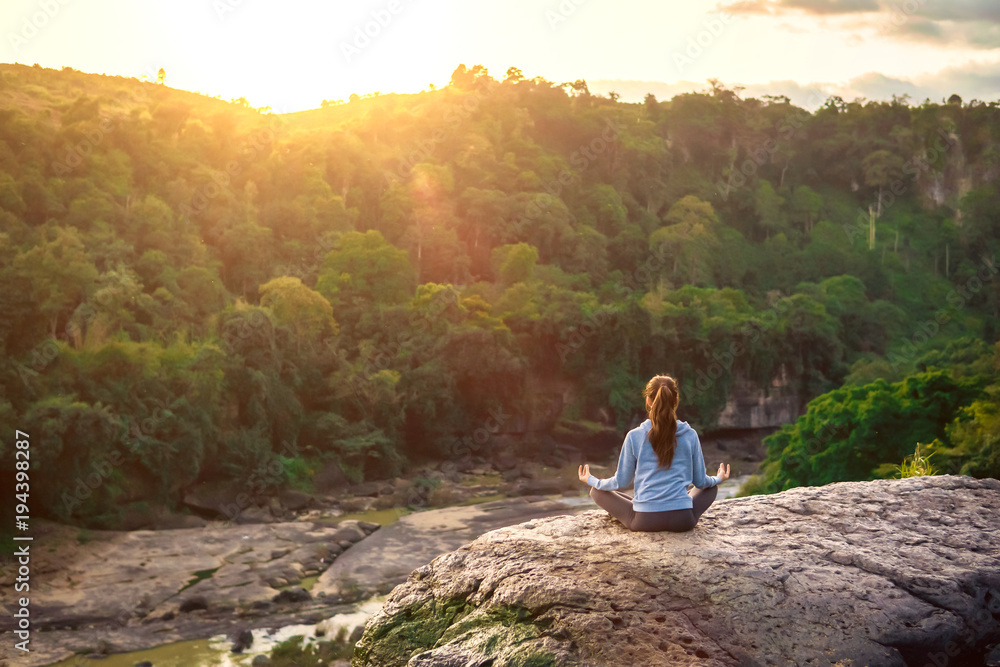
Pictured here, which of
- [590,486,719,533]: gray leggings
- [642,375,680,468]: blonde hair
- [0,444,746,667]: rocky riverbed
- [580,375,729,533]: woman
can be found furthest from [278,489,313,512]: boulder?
[642,375,680,468]: blonde hair

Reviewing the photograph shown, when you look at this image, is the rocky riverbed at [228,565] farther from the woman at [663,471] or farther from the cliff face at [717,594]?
the woman at [663,471]

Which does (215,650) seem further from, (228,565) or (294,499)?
(294,499)

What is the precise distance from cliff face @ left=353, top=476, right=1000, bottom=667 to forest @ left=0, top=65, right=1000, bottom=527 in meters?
10.6

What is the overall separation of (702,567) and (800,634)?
0.60 metres

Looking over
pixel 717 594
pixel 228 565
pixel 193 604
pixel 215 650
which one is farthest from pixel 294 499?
pixel 717 594

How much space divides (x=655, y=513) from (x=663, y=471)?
0.92 ft

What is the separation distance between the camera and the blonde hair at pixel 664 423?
16.4 feet

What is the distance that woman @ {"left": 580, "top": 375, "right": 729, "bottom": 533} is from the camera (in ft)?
16.5

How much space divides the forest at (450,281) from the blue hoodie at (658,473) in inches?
459

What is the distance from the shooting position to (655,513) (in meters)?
5.19

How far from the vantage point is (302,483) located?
1204 inches

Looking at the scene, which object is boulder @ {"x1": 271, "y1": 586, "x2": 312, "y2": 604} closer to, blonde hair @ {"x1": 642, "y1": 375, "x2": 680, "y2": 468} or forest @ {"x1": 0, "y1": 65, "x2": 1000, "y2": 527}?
forest @ {"x1": 0, "y1": 65, "x2": 1000, "y2": 527}

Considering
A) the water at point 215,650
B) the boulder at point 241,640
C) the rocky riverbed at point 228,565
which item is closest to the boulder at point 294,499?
the rocky riverbed at point 228,565

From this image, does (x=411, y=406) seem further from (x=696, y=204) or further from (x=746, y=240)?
(x=746, y=240)
